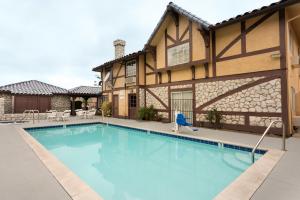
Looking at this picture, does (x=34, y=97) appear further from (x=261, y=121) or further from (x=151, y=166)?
(x=261, y=121)

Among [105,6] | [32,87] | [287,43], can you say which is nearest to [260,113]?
[287,43]

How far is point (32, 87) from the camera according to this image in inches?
893

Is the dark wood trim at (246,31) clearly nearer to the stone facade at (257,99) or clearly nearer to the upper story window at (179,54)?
the upper story window at (179,54)

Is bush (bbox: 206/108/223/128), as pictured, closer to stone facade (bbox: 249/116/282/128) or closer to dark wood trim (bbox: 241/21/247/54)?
stone facade (bbox: 249/116/282/128)

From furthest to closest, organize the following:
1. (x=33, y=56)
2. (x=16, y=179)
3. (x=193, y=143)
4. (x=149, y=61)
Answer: (x=33, y=56) < (x=149, y=61) < (x=193, y=143) < (x=16, y=179)

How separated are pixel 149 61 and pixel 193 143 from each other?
903 cm

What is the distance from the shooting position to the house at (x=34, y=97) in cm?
1872

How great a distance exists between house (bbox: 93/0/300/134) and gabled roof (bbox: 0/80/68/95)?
13.8m

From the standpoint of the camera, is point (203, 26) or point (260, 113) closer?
point (260, 113)

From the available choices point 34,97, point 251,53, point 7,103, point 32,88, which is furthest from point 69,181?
point 32,88

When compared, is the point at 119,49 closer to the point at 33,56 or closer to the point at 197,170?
the point at 33,56

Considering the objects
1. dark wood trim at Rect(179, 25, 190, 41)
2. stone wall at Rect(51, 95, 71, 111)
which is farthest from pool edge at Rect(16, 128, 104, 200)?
stone wall at Rect(51, 95, 71, 111)

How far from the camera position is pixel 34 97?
20688 mm

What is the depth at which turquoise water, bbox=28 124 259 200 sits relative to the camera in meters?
3.80
